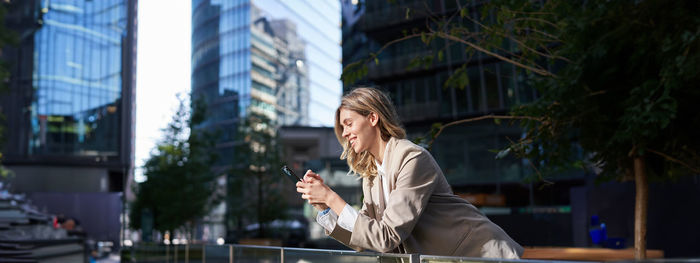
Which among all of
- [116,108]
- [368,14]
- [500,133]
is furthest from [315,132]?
[500,133]

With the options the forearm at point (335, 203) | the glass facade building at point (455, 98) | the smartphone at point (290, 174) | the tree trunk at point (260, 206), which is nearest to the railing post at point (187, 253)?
the smartphone at point (290, 174)

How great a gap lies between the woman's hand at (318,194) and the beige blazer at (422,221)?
4.7 inches

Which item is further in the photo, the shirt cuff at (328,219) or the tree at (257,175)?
the tree at (257,175)

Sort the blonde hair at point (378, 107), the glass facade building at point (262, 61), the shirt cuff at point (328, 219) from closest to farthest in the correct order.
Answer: the shirt cuff at point (328, 219) < the blonde hair at point (378, 107) < the glass facade building at point (262, 61)

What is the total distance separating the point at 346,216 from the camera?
2502mm

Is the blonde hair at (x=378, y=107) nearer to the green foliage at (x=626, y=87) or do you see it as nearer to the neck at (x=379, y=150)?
the neck at (x=379, y=150)

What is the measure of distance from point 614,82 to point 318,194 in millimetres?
4640

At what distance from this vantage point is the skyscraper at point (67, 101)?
201 ft

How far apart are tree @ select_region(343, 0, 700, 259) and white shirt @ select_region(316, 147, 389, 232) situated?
3.46 metres

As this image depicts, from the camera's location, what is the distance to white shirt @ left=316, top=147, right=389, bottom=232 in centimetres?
250

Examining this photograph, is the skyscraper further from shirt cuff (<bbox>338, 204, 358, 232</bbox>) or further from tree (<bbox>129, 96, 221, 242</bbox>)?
shirt cuff (<bbox>338, 204, 358, 232</bbox>)

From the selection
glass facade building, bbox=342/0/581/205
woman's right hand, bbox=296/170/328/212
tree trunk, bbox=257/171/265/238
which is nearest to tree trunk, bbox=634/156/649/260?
woman's right hand, bbox=296/170/328/212

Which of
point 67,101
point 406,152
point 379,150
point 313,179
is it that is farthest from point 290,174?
point 67,101

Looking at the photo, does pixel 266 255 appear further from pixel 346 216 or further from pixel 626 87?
pixel 626 87
